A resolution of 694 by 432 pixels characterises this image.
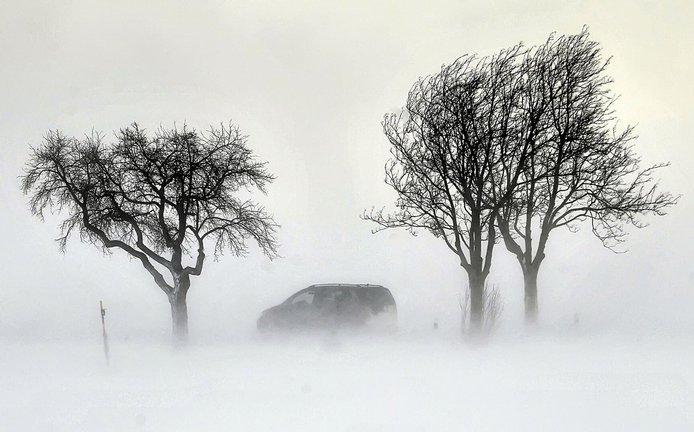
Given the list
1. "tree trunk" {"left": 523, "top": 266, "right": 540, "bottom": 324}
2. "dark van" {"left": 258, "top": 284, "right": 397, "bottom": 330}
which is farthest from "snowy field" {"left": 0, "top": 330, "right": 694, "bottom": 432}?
"tree trunk" {"left": 523, "top": 266, "right": 540, "bottom": 324}

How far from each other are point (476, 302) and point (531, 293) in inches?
137

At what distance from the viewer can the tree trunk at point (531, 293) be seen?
23875 millimetres

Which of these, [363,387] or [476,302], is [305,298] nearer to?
[476,302]

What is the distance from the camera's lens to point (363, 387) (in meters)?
13.5

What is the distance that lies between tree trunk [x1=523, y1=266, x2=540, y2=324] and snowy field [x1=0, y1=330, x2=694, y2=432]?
3.21m

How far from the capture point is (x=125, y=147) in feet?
78.6

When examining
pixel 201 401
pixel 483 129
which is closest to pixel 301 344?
pixel 201 401

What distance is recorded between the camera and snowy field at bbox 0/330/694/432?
37.2 feet

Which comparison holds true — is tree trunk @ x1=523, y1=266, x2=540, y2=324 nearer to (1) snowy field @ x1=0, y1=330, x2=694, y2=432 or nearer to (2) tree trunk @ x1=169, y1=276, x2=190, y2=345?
(1) snowy field @ x1=0, y1=330, x2=694, y2=432

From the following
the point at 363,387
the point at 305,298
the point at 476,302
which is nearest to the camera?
the point at 363,387

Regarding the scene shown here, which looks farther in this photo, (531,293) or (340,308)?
(531,293)

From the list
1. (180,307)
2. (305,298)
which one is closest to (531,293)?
(305,298)

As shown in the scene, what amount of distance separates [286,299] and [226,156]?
5.93m

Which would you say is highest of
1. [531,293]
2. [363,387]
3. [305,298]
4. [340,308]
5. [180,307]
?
[305,298]
